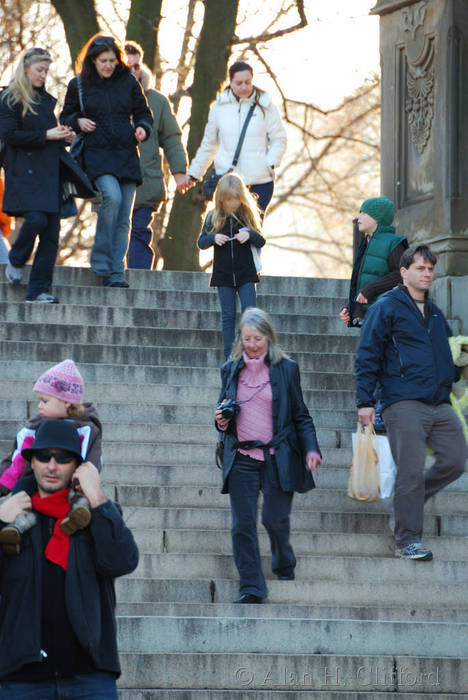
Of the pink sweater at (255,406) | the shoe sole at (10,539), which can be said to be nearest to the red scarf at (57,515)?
the shoe sole at (10,539)

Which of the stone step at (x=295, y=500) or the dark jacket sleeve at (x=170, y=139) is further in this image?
the dark jacket sleeve at (x=170, y=139)

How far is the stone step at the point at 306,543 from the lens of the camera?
27.3 ft

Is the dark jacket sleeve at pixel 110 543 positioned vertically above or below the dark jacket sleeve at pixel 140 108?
below

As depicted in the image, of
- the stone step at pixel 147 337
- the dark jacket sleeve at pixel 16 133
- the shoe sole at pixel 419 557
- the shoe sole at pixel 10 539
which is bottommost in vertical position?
the shoe sole at pixel 419 557

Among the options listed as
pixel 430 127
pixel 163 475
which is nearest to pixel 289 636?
pixel 163 475

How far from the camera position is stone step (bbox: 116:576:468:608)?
7.77m

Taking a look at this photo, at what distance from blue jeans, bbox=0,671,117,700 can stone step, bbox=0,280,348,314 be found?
711 cm

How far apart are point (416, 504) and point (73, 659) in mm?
3548

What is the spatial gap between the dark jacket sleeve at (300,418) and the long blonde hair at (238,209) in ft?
9.10

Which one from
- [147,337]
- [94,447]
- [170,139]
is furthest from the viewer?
[170,139]

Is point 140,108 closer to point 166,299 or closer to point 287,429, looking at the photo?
point 166,299

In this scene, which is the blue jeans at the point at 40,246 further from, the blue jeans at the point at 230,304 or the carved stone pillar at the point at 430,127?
the carved stone pillar at the point at 430,127

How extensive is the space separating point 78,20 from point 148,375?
864 centimetres

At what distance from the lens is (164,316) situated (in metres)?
11.9
